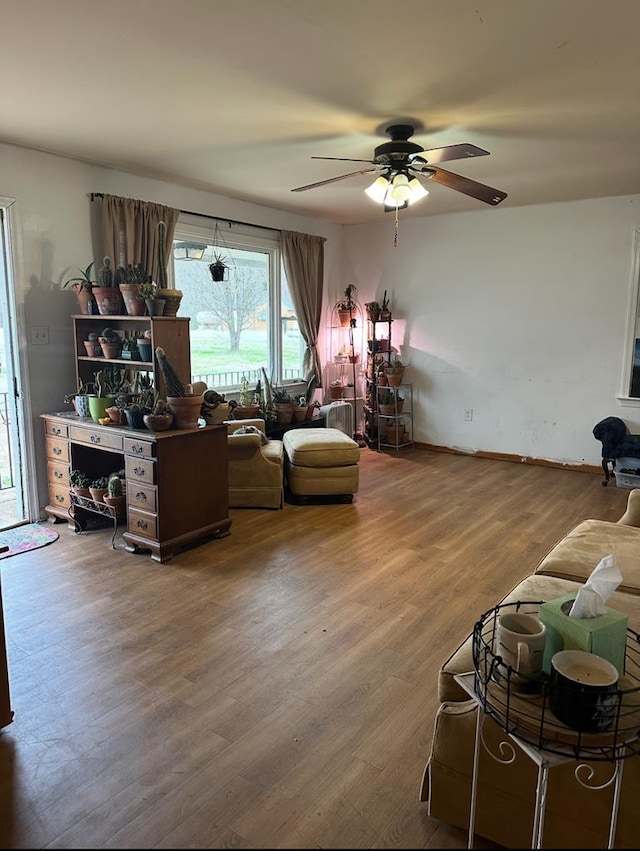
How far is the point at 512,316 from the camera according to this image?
607 cm

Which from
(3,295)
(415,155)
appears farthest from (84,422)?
(415,155)

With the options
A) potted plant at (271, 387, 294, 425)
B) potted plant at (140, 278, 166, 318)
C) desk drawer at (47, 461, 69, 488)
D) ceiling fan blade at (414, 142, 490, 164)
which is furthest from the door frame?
ceiling fan blade at (414, 142, 490, 164)

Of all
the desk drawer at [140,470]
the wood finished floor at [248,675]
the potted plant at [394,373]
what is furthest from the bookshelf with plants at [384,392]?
the desk drawer at [140,470]

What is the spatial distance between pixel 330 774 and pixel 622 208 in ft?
17.6

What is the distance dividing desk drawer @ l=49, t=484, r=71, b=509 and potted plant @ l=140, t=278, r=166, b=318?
4.56ft

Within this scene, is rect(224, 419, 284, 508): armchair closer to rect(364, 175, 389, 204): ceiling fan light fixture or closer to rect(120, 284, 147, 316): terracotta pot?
rect(120, 284, 147, 316): terracotta pot

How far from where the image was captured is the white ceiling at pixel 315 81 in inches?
88.2

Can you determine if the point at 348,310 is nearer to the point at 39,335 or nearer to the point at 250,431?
the point at 250,431

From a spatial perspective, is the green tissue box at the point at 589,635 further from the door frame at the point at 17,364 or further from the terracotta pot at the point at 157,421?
the door frame at the point at 17,364

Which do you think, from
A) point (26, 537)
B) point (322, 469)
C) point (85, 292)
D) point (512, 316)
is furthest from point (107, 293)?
point (512, 316)

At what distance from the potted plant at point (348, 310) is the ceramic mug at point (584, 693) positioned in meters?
5.93

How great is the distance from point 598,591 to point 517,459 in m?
5.21

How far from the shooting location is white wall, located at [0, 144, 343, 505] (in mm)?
3961

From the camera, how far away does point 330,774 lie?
1867 mm
